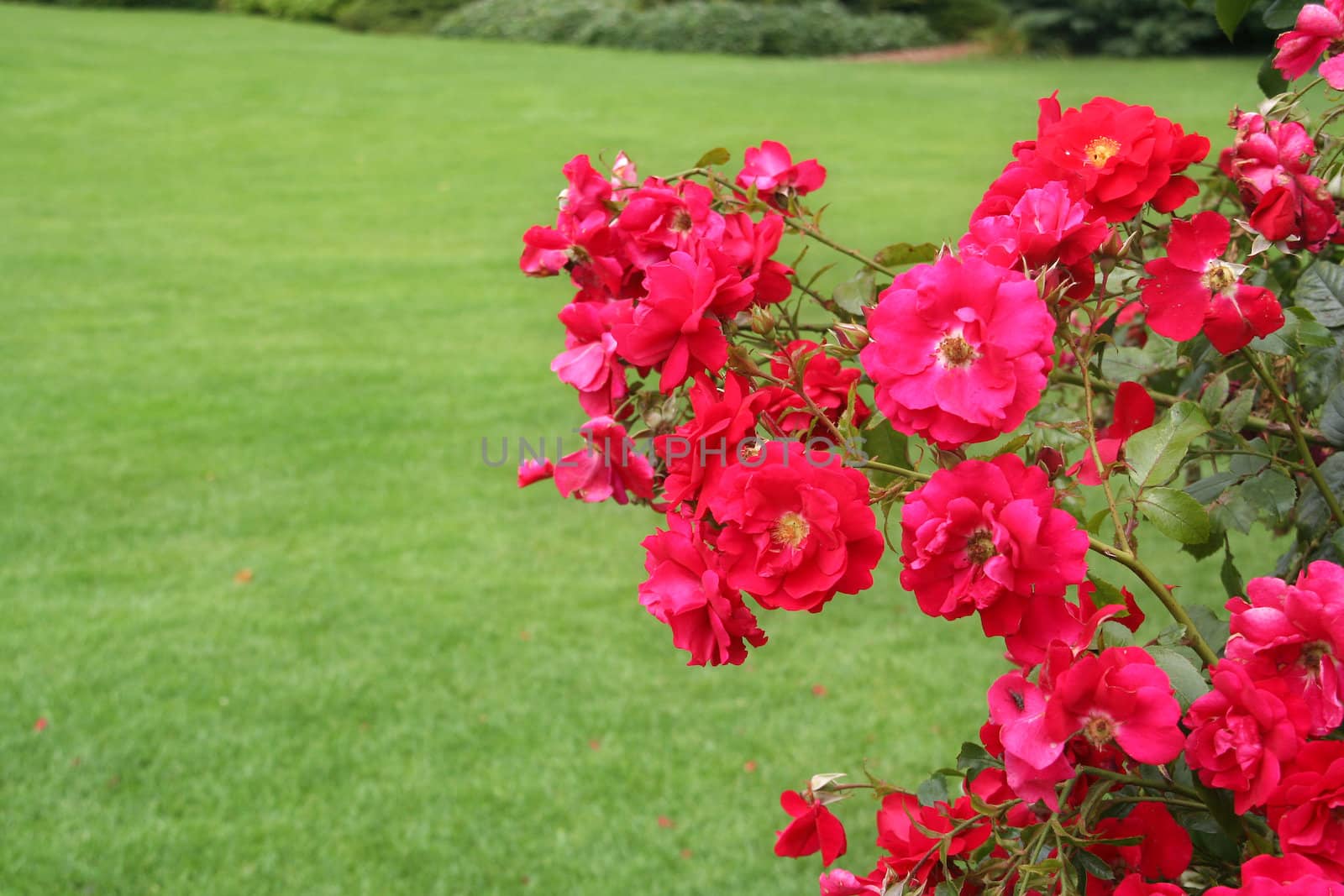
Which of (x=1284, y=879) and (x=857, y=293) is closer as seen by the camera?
(x=1284, y=879)

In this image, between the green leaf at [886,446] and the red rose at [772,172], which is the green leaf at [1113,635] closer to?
the green leaf at [886,446]

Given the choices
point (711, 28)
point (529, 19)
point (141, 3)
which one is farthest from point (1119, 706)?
point (141, 3)

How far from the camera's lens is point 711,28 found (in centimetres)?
1593

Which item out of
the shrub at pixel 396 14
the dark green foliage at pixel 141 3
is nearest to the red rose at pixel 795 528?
the shrub at pixel 396 14

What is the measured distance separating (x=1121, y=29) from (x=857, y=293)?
53.8ft

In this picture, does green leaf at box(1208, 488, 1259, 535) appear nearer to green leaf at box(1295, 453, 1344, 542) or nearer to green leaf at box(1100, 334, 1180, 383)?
green leaf at box(1295, 453, 1344, 542)

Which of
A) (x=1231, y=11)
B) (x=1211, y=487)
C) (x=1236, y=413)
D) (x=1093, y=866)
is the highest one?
(x=1231, y=11)

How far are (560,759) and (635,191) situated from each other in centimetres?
204

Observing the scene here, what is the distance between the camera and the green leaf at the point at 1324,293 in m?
1.12

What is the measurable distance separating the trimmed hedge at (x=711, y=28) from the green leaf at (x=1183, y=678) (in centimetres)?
1575

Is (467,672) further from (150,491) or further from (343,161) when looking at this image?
(343,161)

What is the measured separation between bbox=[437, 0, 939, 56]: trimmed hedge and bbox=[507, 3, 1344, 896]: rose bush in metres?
15.4

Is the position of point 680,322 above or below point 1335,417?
above

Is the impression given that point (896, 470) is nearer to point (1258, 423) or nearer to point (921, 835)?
point (921, 835)
